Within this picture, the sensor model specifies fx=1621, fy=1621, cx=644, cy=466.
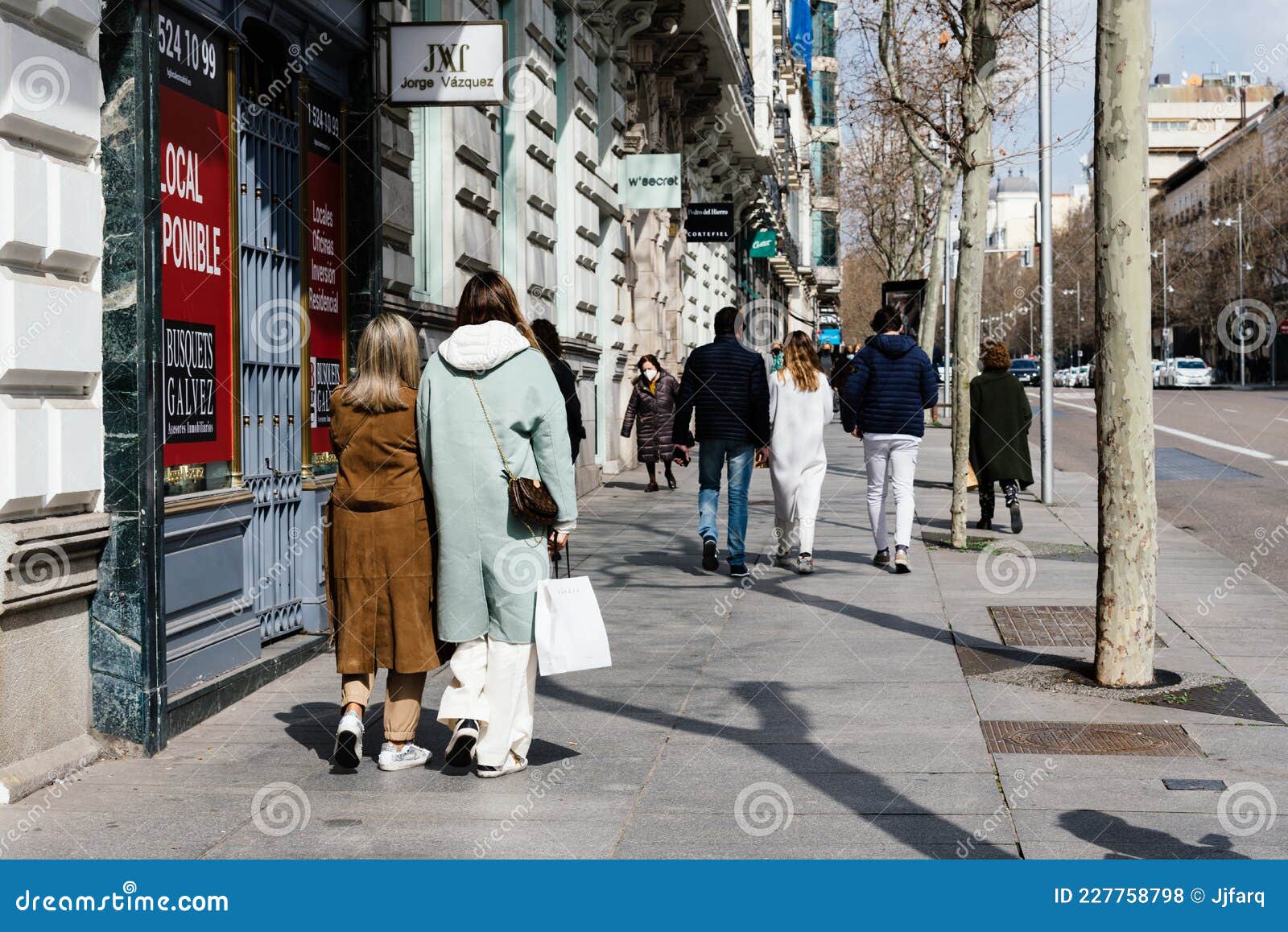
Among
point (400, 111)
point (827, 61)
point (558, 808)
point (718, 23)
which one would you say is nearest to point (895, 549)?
point (400, 111)

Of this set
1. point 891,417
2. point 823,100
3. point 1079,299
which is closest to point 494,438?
point 891,417

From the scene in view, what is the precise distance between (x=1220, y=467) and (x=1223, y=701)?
15520 mm

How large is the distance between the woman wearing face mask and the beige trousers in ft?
43.8

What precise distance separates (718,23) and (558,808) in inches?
798

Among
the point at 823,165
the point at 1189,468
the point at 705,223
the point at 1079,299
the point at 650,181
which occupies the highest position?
the point at 823,165

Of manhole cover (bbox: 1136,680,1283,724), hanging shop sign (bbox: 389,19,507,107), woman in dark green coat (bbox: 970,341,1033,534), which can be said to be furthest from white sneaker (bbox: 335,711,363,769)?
A: woman in dark green coat (bbox: 970,341,1033,534)

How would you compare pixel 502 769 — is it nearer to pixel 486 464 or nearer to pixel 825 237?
pixel 486 464

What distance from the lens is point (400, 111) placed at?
34.0ft

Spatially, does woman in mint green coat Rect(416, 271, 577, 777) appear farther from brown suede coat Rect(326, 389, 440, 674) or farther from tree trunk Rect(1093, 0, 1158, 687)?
tree trunk Rect(1093, 0, 1158, 687)

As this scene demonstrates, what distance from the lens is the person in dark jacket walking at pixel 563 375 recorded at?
9.46m

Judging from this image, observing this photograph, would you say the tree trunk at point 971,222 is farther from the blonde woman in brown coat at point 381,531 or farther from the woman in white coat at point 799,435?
the blonde woman in brown coat at point 381,531

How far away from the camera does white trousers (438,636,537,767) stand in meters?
6.10


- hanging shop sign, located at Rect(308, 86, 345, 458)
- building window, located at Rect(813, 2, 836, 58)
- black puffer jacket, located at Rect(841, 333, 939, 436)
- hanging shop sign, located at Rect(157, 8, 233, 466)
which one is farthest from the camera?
building window, located at Rect(813, 2, 836, 58)

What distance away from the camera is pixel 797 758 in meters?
6.23
